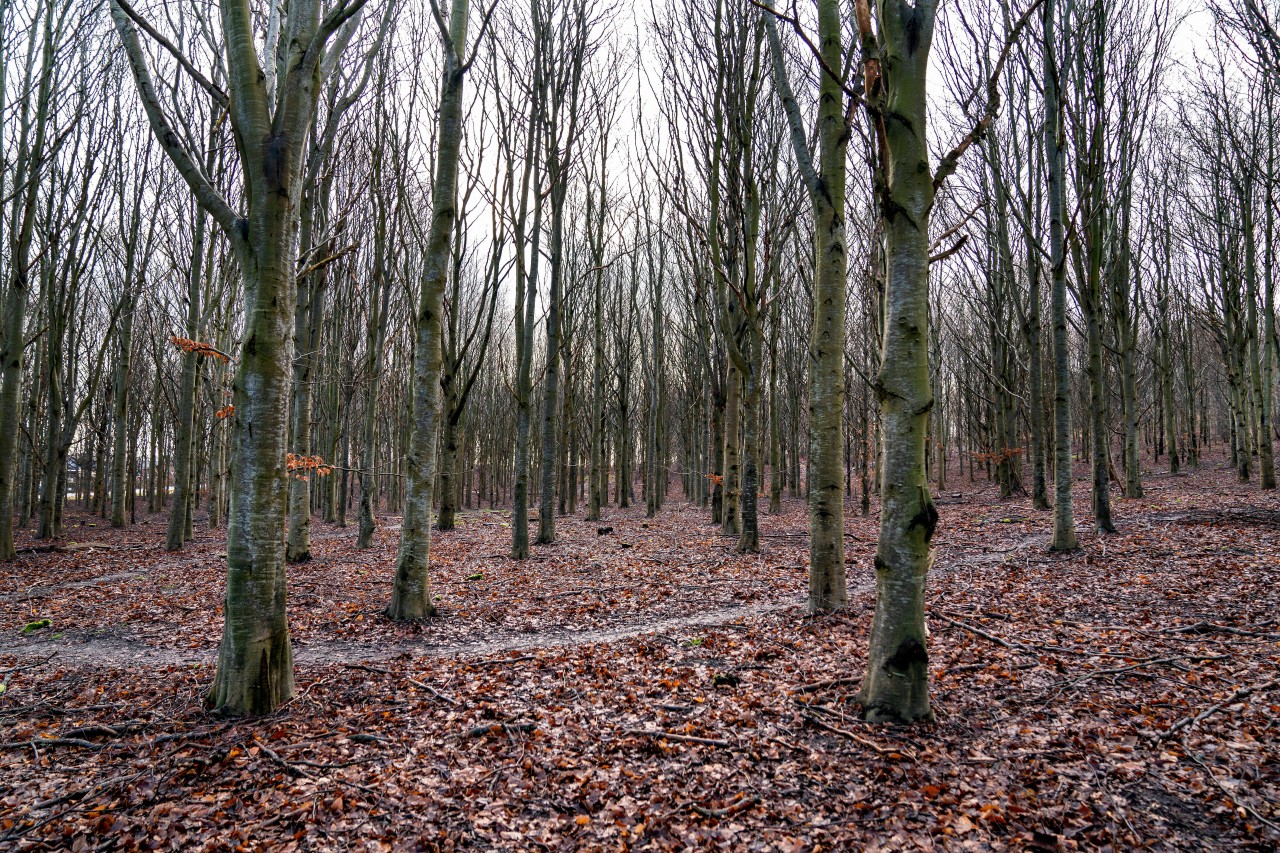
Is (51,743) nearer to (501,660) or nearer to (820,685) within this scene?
(501,660)

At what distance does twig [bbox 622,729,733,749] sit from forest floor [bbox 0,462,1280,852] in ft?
0.05

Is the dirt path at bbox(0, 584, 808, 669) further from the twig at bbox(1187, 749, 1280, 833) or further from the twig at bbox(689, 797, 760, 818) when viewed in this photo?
the twig at bbox(1187, 749, 1280, 833)

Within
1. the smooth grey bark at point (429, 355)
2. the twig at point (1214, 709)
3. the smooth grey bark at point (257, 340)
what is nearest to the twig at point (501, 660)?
the smooth grey bark at point (257, 340)

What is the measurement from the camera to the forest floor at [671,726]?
2566 mm

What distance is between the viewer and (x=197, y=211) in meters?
11.8

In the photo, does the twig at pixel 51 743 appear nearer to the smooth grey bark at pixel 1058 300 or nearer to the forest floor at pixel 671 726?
the forest floor at pixel 671 726

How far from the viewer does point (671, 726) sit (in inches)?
138

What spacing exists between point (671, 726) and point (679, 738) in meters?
0.19

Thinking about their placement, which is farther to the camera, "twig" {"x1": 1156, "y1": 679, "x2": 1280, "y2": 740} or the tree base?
the tree base

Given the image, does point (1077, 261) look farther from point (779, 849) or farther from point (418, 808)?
point (418, 808)

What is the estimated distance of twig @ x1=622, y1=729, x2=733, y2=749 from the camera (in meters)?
3.25

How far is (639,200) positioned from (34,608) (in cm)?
1456

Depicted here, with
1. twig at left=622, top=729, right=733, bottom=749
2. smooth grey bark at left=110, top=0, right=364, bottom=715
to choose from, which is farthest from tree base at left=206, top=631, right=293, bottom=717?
twig at left=622, top=729, right=733, bottom=749

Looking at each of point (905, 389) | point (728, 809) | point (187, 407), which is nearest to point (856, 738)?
point (728, 809)
